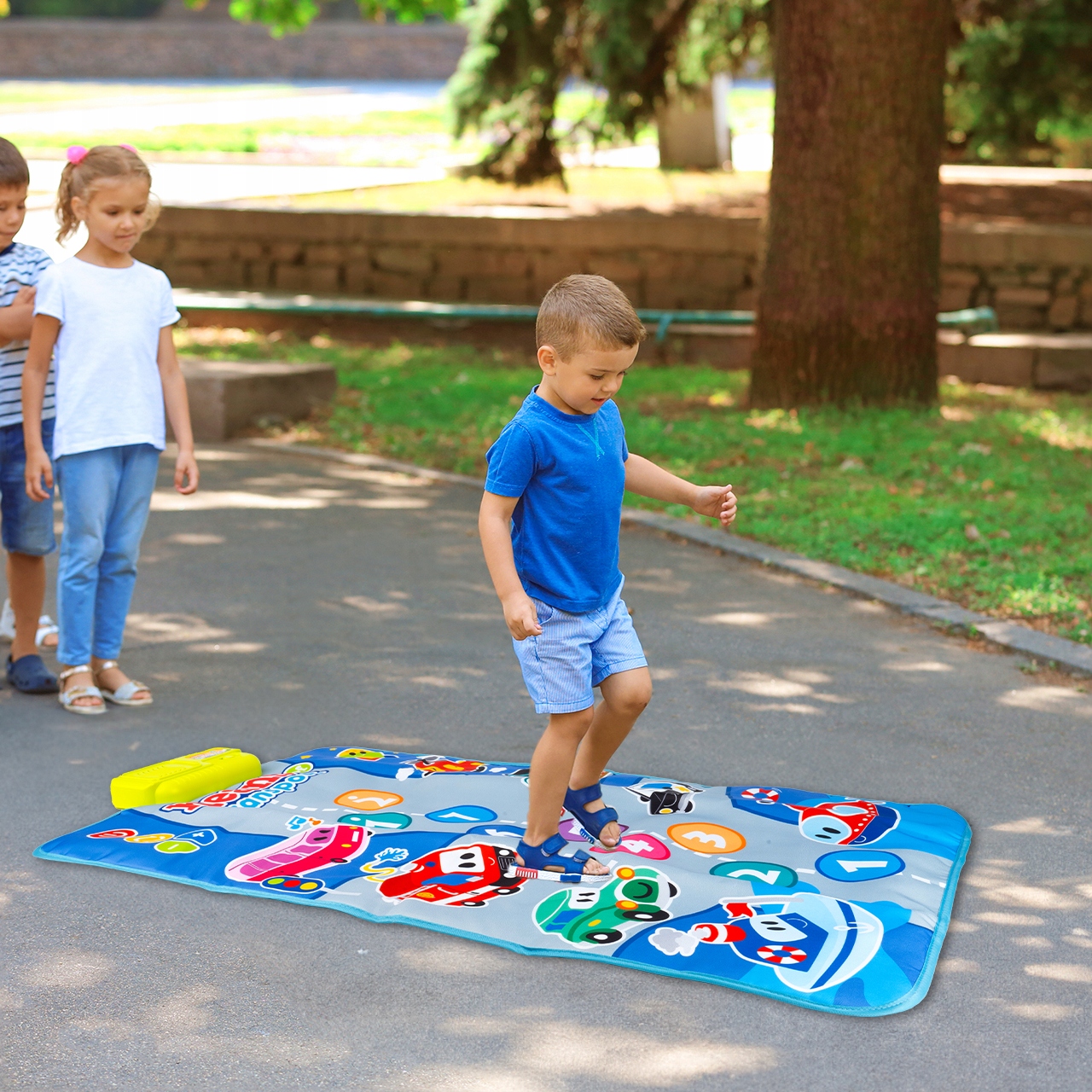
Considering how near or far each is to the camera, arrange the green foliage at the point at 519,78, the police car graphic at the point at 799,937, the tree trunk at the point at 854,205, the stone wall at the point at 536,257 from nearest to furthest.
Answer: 1. the police car graphic at the point at 799,937
2. the tree trunk at the point at 854,205
3. the stone wall at the point at 536,257
4. the green foliage at the point at 519,78

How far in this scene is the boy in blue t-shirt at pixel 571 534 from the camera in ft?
10.9

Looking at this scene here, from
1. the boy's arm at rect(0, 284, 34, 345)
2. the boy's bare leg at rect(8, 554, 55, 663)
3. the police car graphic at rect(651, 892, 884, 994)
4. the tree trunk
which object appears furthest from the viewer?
the tree trunk

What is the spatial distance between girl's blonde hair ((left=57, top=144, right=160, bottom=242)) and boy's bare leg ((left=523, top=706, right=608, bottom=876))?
2076mm

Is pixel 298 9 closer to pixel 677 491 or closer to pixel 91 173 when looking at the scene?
pixel 91 173

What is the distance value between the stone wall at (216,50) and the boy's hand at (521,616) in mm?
43482

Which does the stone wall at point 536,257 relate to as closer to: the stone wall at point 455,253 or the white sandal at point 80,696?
the stone wall at point 455,253

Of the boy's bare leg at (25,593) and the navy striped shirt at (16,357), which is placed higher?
the navy striped shirt at (16,357)

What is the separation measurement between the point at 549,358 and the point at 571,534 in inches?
16.8

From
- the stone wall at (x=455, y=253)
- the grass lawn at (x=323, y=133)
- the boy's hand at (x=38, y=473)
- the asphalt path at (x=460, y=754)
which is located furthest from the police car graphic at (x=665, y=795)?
the grass lawn at (x=323, y=133)

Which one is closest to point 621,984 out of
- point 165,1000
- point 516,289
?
point 165,1000

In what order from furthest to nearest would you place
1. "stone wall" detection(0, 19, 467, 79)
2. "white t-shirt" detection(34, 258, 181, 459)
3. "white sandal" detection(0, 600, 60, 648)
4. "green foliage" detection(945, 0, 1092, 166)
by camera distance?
1. "stone wall" detection(0, 19, 467, 79)
2. "green foliage" detection(945, 0, 1092, 166)
3. "white sandal" detection(0, 600, 60, 648)
4. "white t-shirt" detection(34, 258, 181, 459)

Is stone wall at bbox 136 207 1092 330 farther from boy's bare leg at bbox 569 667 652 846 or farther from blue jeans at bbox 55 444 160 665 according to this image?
boy's bare leg at bbox 569 667 652 846

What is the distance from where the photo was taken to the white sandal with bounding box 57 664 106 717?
4785mm

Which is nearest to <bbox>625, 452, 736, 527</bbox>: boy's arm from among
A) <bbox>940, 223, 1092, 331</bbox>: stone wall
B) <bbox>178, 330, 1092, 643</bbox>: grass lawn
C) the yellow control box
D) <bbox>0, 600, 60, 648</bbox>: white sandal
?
the yellow control box
